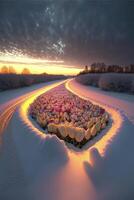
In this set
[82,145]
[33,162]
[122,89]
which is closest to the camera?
[33,162]

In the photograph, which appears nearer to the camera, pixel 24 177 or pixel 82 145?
pixel 24 177

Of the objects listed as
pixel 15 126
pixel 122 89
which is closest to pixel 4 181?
pixel 15 126

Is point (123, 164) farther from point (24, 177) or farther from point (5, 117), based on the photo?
point (5, 117)

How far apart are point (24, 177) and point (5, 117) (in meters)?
8.04

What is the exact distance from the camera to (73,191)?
5770 millimetres

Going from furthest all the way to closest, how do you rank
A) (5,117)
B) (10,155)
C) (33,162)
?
(5,117) < (10,155) < (33,162)

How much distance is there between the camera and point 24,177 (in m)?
6.34

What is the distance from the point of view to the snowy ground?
571 cm

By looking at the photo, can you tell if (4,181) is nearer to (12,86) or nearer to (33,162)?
(33,162)

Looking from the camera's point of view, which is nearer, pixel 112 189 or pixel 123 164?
pixel 112 189

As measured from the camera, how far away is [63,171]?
657cm

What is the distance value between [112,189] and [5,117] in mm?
9366

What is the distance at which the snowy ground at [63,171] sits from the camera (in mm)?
5711

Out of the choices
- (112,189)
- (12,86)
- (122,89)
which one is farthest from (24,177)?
(12,86)
